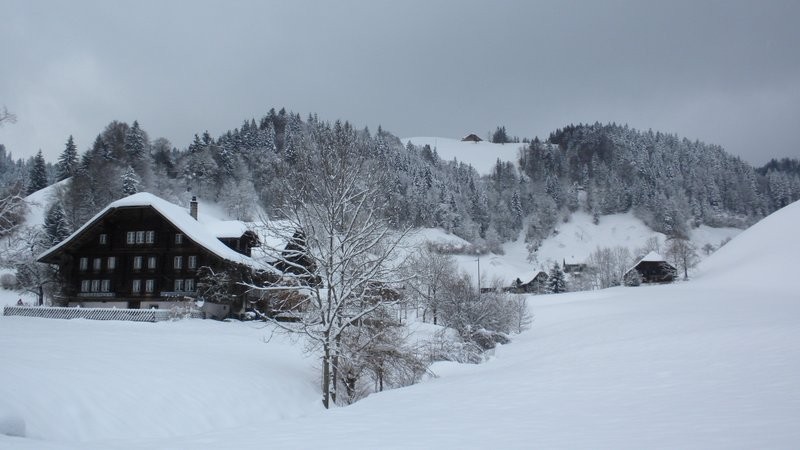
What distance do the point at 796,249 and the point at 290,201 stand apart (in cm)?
7204

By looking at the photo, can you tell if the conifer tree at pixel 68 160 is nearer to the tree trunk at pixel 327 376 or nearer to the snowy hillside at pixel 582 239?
the snowy hillside at pixel 582 239

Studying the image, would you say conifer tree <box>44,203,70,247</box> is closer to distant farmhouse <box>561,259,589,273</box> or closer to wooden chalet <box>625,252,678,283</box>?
wooden chalet <box>625,252,678,283</box>

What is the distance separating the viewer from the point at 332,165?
18.7 metres

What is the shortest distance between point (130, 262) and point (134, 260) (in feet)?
1.42

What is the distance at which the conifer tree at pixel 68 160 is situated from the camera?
113 m

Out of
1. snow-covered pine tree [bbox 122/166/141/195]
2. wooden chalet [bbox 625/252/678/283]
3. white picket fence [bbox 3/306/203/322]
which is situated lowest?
white picket fence [bbox 3/306/203/322]

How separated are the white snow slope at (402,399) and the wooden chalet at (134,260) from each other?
74.3 feet

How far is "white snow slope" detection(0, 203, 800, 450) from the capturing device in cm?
870

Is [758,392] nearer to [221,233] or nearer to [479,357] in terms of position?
[479,357]

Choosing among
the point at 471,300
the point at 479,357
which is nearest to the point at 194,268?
the point at 471,300

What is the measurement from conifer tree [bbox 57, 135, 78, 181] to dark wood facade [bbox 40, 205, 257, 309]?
250ft

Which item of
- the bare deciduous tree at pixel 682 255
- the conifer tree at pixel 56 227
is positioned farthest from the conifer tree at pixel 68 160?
the bare deciduous tree at pixel 682 255

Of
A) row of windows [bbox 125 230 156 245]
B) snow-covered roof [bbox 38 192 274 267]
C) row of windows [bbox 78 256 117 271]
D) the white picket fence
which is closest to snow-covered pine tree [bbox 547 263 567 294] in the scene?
A: snow-covered roof [bbox 38 192 274 267]

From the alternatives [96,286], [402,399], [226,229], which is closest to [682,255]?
[226,229]
